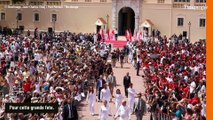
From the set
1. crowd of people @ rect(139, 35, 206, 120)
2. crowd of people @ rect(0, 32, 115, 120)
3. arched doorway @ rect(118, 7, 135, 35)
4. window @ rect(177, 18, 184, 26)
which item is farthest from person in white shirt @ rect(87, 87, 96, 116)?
arched doorway @ rect(118, 7, 135, 35)

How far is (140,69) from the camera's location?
121 ft

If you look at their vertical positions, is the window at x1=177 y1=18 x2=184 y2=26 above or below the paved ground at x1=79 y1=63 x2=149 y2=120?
above

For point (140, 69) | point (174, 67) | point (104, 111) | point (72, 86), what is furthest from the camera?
point (140, 69)

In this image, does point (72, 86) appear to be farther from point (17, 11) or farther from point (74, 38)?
point (17, 11)

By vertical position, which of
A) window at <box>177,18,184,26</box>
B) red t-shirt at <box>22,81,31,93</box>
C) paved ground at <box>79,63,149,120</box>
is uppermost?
window at <box>177,18,184,26</box>

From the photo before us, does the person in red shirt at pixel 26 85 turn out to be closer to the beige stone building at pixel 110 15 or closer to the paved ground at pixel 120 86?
the paved ground at pixel 120 86

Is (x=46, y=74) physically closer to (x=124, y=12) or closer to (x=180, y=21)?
(x=180, y=21)

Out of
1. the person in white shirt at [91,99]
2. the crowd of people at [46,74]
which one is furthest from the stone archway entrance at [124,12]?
the person in white shirt at [91,99]

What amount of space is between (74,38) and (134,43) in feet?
28.2

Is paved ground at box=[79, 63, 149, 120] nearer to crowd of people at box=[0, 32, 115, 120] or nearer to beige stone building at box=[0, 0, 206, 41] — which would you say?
crowd of people at box=[0, 32, 115, 120]

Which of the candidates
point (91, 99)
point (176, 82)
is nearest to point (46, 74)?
point (91, 99)

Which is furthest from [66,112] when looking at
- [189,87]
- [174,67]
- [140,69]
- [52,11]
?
[52,11]

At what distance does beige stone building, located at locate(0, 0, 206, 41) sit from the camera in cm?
5778

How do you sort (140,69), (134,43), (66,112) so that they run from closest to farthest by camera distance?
1. (66,112)
2. (140,69)
3. (134,43)
